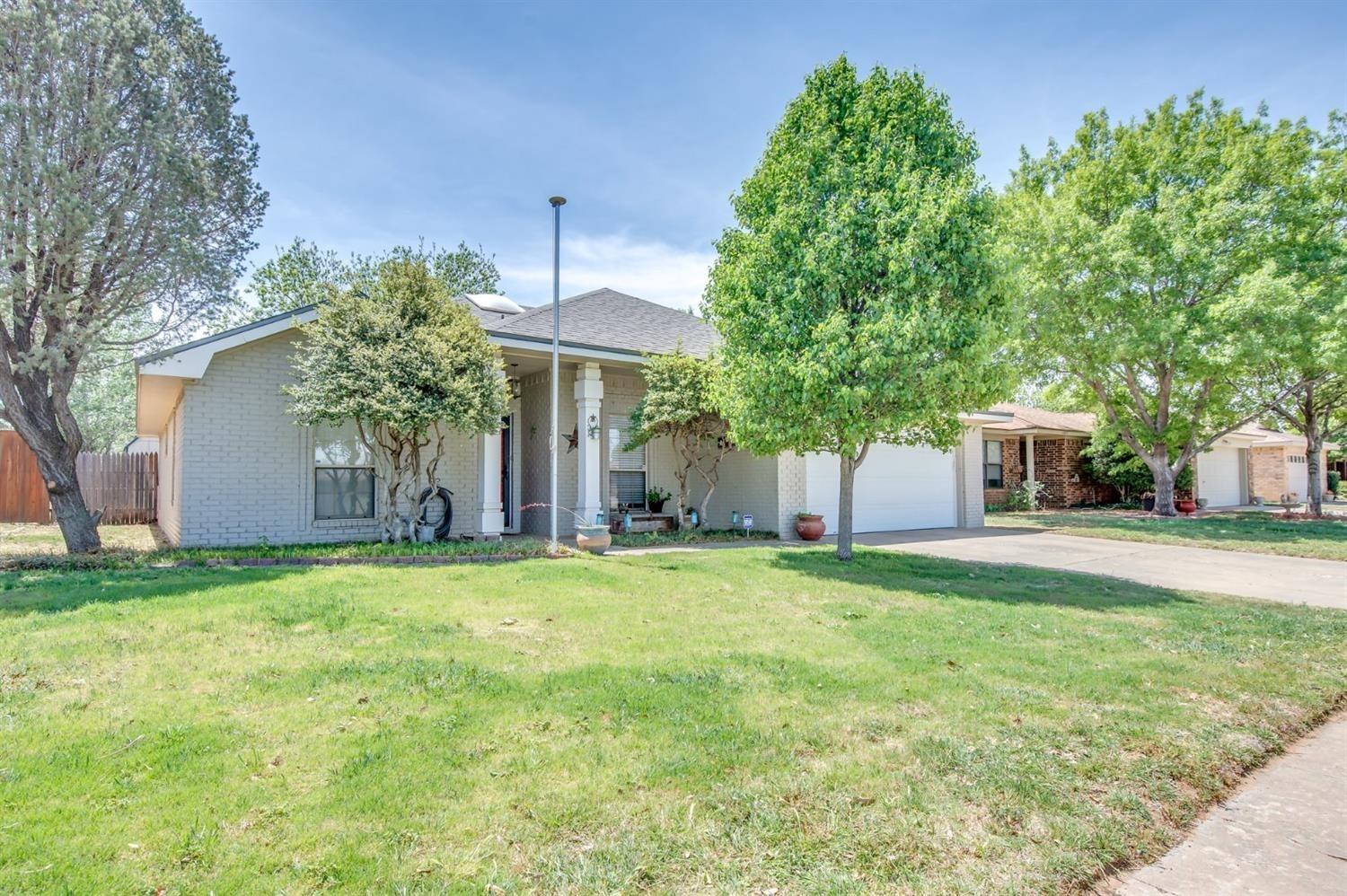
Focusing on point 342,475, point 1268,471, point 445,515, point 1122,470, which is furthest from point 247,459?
point 1268,471

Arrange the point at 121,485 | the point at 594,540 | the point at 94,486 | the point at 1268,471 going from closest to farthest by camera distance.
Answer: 1. the point at 594,540
2. the point at 94,486
3. the point at 121,485
4. the point at 1268,471

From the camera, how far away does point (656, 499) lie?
1415 cm

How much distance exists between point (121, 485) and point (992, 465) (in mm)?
26263

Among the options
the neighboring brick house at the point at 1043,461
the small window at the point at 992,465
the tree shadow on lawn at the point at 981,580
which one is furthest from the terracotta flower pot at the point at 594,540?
the small window at the point at 992,465

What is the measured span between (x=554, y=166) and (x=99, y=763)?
39.1 ft

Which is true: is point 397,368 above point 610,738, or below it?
above

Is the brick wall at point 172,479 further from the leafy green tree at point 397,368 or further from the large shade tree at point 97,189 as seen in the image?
the leafy green tree at point 397,368

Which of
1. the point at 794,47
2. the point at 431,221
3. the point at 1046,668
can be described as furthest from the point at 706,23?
the point at 431,221

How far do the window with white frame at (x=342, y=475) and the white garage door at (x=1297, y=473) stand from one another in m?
39.2

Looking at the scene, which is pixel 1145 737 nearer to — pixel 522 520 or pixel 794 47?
pixel 794 47

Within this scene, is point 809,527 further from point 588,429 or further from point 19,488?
point 19,488

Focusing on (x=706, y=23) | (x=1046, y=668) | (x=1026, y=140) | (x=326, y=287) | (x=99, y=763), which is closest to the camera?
(x=99, y=763)

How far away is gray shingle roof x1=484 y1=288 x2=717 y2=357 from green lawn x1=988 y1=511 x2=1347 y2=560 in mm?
9796

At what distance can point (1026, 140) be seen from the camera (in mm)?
19328
